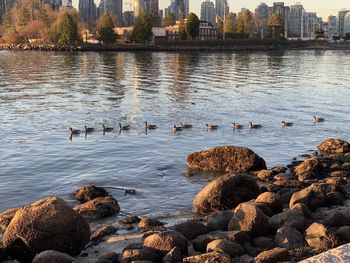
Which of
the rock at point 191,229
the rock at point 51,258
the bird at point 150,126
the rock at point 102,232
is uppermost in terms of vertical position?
the bird at point 150,126

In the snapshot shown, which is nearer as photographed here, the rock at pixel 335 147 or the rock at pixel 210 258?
the rock at pixel 210 258

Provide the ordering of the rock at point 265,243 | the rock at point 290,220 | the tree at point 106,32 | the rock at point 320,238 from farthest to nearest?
the tree at point 106,32
the rock at point 290,220
the rock at point 265,243
the rock at point 320,238

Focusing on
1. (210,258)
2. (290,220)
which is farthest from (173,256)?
(290,220)

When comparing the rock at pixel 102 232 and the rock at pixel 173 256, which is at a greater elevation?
the rock at pixel 173 256

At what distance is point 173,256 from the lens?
464 inches

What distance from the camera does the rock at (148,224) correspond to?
15.0m

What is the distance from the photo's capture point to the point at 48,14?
18975 cm

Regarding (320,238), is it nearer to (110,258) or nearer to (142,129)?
(110,258)

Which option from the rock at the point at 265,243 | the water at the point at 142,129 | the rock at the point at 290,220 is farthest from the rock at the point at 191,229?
the water at the point at 142,129

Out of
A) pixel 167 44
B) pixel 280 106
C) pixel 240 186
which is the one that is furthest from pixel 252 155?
pixel 167 44

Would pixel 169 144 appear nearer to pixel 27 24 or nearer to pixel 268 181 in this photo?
pixel 268 181

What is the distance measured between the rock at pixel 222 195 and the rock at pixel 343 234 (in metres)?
4.55

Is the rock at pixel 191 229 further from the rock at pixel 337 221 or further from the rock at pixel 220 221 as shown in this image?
the rock at pixel 337 221

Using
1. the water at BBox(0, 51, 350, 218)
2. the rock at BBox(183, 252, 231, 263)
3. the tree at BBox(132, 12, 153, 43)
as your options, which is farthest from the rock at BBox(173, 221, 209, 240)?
the tree at BBox(132, 12, 153, 43)
